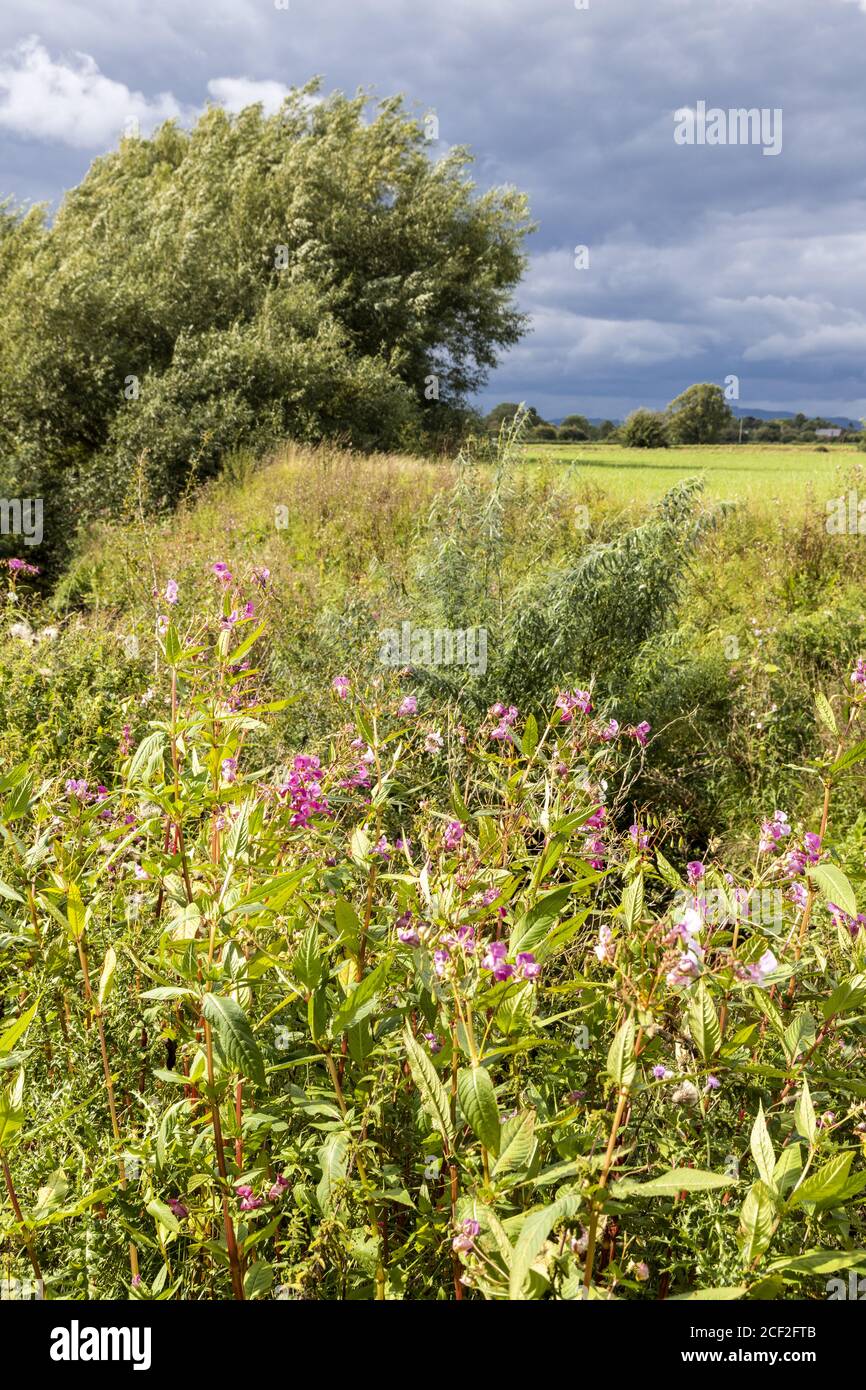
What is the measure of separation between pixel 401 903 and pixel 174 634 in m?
0.66

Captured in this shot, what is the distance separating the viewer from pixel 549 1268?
1.18m

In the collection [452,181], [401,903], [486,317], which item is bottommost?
[401,903]

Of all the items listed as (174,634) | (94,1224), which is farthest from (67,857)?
(94,1224)

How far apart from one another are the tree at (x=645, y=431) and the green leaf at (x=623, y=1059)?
1346 inches

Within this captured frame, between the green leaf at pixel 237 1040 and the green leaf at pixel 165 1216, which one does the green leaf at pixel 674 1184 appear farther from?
the green leaf at pixel 165 1216

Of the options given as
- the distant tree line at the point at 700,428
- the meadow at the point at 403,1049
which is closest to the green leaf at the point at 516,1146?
the meadow at the point at 403,1049

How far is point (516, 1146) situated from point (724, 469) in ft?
70.5

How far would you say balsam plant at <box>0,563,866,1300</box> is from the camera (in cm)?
120

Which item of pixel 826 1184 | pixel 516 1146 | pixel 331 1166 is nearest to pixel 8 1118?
pixel 331 1166

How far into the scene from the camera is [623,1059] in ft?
3.67

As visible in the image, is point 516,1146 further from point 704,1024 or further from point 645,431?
point 645,431

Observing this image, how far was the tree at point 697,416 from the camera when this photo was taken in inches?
1390

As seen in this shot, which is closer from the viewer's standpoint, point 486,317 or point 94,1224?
point 94,1224
